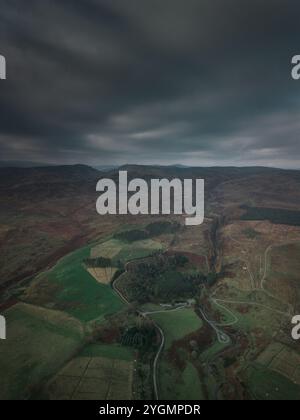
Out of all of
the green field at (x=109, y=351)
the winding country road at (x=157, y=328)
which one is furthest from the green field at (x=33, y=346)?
the winding country road at (x=157, y=328)

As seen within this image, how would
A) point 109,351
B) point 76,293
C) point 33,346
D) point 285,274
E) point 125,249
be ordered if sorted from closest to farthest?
point 109,351 < point 33,346 < point 76,293 < point 285,274 < point 125,249

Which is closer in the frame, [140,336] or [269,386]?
[269,386]

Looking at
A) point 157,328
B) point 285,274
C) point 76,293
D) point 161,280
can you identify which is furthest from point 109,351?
point 285,274

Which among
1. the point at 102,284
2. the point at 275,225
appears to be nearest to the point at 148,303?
the point at 102,284

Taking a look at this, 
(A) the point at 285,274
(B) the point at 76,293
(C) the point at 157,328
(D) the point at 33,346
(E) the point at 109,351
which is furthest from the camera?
(A) the point at 285,274

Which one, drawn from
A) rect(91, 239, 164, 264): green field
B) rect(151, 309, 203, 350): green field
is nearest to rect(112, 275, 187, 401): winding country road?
rect(151, 309, 203, 350): green field

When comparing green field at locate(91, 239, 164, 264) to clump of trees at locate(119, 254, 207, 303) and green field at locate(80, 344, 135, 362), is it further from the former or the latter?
green field at locate(80, 344, 135, 362)

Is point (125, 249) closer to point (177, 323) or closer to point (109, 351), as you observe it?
point (177, 323)
